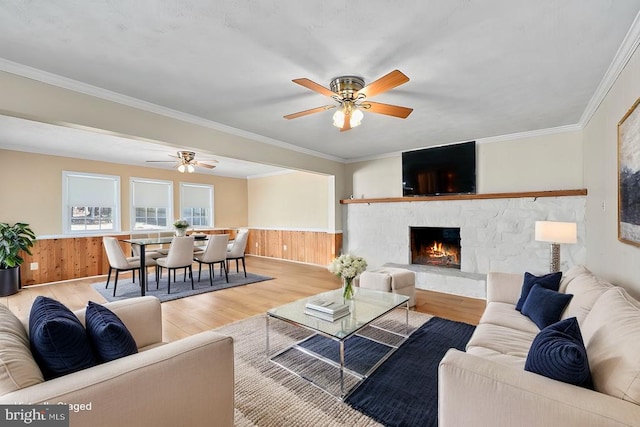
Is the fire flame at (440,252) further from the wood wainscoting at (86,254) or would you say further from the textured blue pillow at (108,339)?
the textured blue pillow at (108,339)

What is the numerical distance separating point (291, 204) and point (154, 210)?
3206mm

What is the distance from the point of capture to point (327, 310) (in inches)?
93.7

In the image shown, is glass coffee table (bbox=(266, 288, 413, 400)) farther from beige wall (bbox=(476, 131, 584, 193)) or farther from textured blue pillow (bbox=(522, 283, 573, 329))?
beige wall (bbox=(476, 131, 584, 193))

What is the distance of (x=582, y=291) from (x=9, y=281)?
6.99 m

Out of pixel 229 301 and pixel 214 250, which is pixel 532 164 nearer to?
pixel 229 301

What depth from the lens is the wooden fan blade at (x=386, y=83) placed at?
2.00m

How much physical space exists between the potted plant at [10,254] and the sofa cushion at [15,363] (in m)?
4.49

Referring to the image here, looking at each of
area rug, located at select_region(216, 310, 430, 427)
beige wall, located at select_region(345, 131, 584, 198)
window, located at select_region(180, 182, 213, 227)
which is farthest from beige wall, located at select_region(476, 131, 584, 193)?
window, located at select_region(180, 182, 213, 227)

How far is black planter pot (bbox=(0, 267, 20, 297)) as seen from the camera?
14.2 ft

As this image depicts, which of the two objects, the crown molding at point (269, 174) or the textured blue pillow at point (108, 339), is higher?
the crown molding at point (269, 174)

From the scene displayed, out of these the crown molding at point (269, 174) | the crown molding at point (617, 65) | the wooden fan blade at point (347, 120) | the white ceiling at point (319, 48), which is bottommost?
the wooden fan blade at point (347, 120)

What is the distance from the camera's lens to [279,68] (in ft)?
7.63
